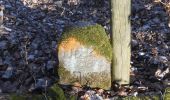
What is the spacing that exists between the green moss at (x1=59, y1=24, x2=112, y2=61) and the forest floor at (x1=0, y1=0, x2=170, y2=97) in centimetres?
48

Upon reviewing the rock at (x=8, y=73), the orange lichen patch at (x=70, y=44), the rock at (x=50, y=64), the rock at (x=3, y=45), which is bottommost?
the rock at (x=8, y=73)

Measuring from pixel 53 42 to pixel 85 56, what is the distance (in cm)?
A: 229

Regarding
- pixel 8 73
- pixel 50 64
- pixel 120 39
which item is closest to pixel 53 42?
pixel 50 64

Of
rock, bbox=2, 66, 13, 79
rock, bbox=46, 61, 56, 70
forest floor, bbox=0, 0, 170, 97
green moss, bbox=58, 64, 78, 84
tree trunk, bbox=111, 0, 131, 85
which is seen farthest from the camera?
rock, bbox=46, 61, 56, 70

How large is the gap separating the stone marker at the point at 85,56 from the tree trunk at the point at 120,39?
92 mm

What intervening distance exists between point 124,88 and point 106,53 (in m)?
0.47

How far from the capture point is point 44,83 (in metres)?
5.30

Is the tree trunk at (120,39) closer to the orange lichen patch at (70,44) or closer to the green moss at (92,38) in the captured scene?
the green moss at (92,38)

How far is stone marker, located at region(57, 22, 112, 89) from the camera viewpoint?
191 inches

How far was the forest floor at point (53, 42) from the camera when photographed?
5.38m

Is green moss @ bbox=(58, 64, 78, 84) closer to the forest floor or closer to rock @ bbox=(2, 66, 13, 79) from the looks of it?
the forest floor

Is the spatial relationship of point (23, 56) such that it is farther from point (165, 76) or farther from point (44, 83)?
point (165, 76)

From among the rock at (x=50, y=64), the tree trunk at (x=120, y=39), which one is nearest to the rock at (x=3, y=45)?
the rock at (x=50, y=64)

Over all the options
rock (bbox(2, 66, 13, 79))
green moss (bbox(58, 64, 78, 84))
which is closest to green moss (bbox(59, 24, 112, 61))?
green moss (bbox(58, 64, 78, 84))
